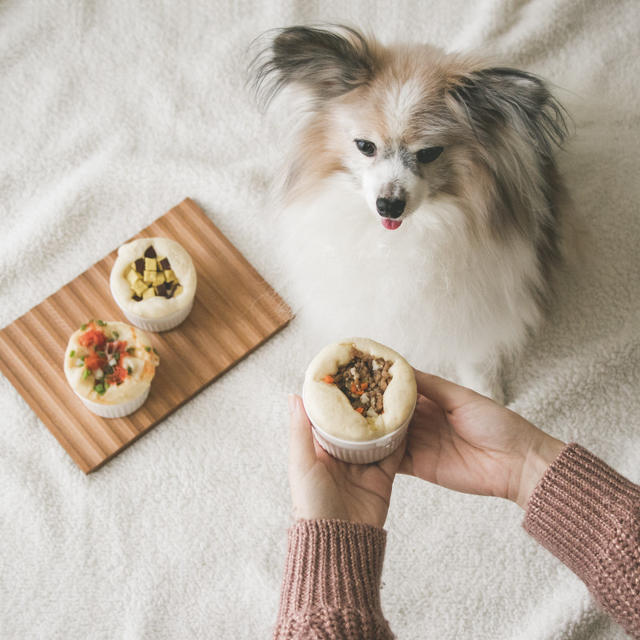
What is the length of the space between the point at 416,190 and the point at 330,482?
51 centimetres

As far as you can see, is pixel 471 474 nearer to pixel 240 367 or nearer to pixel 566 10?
pixel 240 367

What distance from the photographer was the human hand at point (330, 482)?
3.64ft

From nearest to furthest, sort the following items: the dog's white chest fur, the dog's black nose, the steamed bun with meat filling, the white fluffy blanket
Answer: the steamed bun with meat filling, the dog's black nose, the dog's white chest fur, the white fluffy blanket

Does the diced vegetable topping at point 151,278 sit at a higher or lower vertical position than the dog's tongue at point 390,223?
higher

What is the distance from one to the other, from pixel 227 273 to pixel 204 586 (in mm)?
752

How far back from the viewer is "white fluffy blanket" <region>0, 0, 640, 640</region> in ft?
5.10

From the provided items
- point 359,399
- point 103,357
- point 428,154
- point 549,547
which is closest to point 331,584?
point 359,399

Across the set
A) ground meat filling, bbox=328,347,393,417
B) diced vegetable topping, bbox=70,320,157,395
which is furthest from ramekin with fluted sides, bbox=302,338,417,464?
diced vegetable topping, bbox=70,320,157,395

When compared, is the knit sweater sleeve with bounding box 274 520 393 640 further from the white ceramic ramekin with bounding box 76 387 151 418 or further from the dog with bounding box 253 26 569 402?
the white ceramic ramekin with bounding box 76 387 151 418

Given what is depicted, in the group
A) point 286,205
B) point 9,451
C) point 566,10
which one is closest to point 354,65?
point 286,205

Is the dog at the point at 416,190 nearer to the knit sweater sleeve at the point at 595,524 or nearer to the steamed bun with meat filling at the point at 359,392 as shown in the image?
the steamed bun with meat filling at the point at 359,392

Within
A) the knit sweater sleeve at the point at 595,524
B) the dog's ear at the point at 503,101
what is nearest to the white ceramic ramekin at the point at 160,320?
the dog's ear at the point at 503,101

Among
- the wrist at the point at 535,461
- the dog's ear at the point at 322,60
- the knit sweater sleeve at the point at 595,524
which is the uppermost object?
the dog's ear at the point at 322,60

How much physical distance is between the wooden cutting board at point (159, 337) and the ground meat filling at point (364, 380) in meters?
0.62
